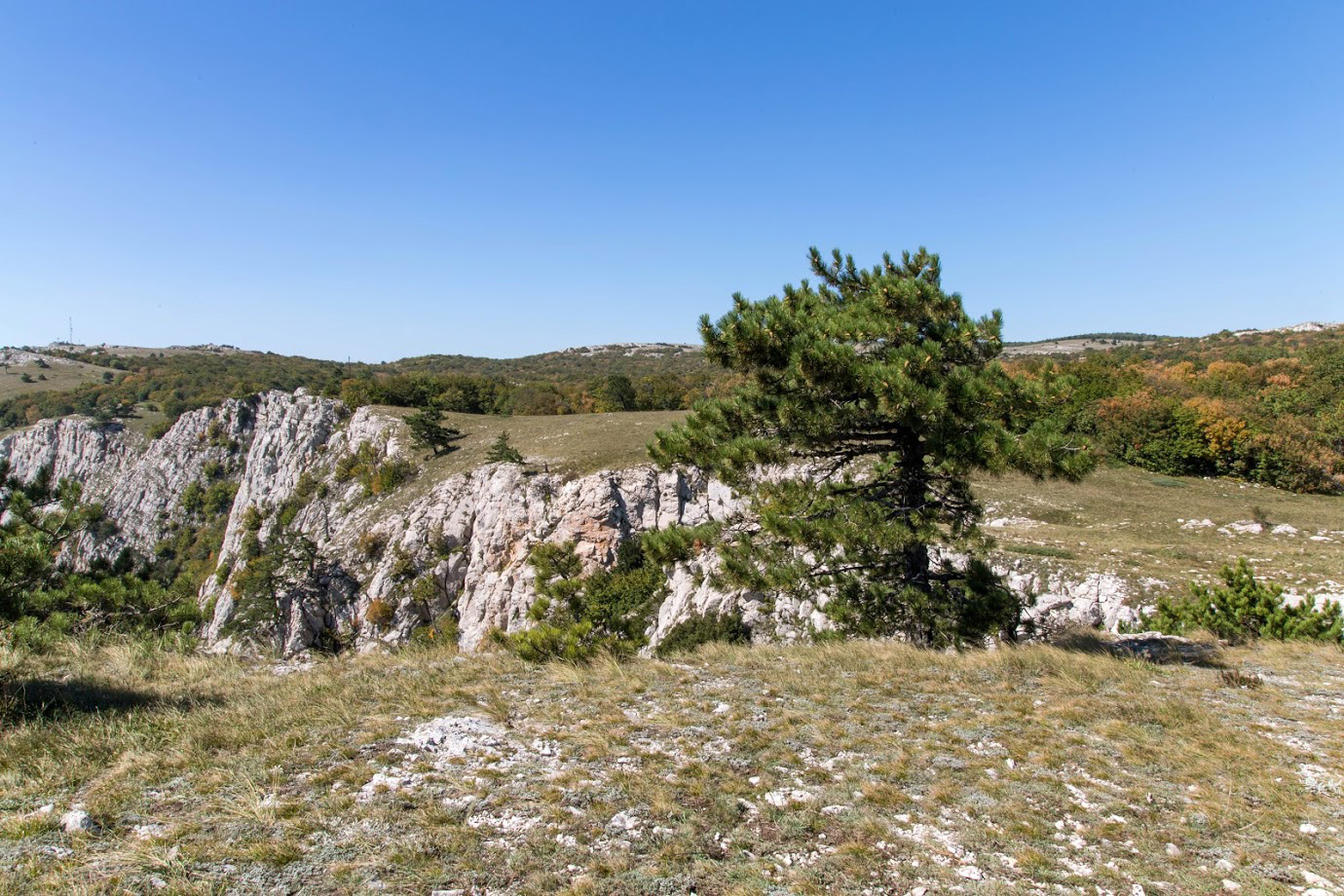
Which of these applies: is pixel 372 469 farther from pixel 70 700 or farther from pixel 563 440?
pixel 70 700

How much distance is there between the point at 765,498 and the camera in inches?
371

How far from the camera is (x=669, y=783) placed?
14.4 feet

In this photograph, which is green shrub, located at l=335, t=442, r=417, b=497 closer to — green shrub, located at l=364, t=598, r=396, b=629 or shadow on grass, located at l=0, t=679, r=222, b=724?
green shrub, located at l=364, t=598, r=396, b=629

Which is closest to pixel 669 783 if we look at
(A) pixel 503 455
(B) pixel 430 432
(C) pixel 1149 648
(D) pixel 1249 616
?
(C) pixel 1149 648

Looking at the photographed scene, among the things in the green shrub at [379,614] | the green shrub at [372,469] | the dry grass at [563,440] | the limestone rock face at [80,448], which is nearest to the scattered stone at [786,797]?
the dry grass at [563,440]

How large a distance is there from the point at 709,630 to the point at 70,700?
15647 mm

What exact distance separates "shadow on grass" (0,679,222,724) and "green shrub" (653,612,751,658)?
45.2 ft

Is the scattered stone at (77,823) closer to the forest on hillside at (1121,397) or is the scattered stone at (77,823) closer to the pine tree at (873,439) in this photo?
the pine tree at (873,439)

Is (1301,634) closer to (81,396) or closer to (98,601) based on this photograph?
(98,601)

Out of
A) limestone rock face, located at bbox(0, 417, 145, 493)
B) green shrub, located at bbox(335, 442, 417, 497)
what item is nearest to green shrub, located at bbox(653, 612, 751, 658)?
green shrub, located at bbox(335, 442, 417, 497)

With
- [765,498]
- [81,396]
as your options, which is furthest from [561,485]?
[81,396]

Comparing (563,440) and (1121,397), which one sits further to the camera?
(1121,397)

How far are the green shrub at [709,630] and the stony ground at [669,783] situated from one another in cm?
1235

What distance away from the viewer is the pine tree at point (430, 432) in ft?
132
